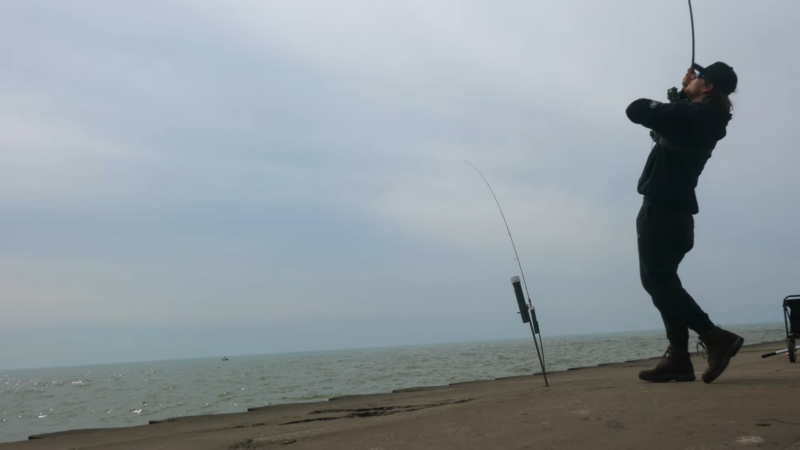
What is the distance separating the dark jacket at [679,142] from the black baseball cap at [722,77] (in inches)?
5.6

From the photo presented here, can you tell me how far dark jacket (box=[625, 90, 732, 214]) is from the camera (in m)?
3.26

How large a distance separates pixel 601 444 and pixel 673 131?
7.00 feet

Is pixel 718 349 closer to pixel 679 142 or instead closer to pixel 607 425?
pixel 679 142

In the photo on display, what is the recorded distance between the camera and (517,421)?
2.48 metres

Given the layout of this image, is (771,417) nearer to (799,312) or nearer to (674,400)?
(674,400)

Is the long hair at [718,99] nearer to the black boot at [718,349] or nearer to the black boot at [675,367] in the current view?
the black boot at [718,349]

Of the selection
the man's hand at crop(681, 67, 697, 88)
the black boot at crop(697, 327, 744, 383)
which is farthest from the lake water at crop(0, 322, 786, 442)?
the man's hand at crop(681, 67, 697, 88)

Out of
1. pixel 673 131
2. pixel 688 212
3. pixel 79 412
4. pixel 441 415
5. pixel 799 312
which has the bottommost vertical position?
pixel 79 412

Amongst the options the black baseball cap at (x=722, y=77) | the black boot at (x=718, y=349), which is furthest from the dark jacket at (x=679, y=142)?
the black boot at (x=718, y=349)

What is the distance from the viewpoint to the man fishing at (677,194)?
327 centimetres

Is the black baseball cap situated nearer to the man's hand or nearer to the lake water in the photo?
the man's hand

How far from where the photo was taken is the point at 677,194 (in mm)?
3326

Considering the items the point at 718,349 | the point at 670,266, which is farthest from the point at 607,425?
the point at 670,266

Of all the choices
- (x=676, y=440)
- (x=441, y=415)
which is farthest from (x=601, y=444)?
(x=441, y=415)
